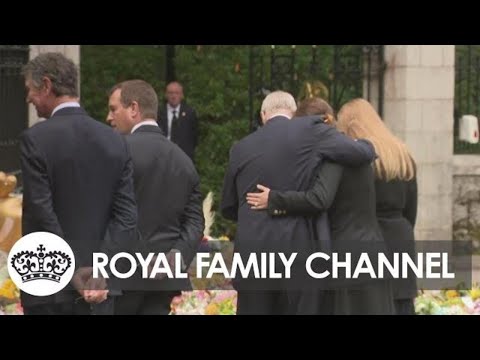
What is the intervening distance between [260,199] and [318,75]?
23.6 ft

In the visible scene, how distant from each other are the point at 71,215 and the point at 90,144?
0.35 metres

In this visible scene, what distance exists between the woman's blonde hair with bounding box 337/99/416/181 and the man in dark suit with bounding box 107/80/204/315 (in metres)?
1.11

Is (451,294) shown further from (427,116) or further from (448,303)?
(427,116)

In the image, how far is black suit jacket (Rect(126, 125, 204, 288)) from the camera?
7.41 m

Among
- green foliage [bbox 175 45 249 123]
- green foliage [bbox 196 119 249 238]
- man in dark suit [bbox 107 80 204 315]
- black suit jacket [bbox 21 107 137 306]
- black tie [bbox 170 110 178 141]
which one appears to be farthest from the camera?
green foliage [bbox 175 45 249 123]

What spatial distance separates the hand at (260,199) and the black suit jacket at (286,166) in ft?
0.12

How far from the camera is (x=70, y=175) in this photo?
644 cm

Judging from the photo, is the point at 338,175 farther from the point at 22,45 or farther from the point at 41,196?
the point at 22,45

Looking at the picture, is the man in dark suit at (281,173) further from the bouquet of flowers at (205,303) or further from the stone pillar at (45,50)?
the stone pillar at (45,50)

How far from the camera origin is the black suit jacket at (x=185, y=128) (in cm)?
1446

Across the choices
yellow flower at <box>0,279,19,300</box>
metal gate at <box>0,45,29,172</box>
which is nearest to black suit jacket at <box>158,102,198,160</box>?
metal gate at <box>0,45,29,172</box>

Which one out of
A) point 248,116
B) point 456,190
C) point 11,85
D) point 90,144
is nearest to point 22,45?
point 11,85

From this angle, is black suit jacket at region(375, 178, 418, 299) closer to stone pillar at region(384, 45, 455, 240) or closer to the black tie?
stone pillar at region(384, 45, 455, 240)

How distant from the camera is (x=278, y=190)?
7656 mm
